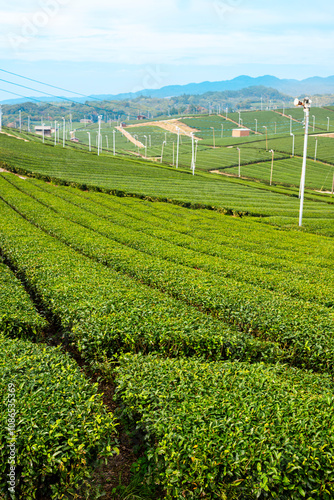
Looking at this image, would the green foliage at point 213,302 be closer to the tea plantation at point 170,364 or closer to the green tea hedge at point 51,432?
the tea plantation at point 170,364

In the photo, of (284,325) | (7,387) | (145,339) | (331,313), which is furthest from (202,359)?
(331,313)

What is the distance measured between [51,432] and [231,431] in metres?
3.56

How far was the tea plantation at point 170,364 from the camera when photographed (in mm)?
8203

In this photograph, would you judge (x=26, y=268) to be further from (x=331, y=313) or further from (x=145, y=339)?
(x=331, y=313)

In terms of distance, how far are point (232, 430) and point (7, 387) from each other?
4.99 m

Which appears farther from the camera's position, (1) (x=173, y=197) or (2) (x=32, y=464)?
(1) (x=173, y=197)

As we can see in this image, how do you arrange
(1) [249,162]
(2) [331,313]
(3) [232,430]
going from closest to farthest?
(3) [232,430]
(2) [331,313]
(1) [249,162]

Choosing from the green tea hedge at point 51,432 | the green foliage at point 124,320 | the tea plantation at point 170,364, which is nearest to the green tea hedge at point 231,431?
the tea plantation at point 170,364

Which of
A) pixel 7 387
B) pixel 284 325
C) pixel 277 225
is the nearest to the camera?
pixel 7 387

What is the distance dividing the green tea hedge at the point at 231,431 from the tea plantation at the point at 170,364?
3 cm

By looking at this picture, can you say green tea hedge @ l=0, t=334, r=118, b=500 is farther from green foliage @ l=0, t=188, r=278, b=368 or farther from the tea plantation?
green foliage @ l=0, t=188, r=278, b=368

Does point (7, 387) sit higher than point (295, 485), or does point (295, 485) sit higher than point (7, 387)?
point (7, 387)

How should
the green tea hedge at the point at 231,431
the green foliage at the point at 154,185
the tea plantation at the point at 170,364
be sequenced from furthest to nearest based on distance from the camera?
the green foliage at the point at 154,185
the tea plantation at the point at 170,364
the green tea hedge at the point at 231,431

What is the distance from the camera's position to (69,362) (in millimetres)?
11562
